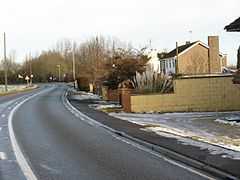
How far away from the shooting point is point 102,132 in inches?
724

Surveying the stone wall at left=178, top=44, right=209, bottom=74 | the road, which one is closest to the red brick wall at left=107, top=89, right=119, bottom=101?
the road

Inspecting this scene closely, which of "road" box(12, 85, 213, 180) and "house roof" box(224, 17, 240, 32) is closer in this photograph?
"road" box(12, 85, 213, 180)

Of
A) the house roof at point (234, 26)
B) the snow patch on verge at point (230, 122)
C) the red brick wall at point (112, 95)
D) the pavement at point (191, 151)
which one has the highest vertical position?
the house roof at point (234, 26)

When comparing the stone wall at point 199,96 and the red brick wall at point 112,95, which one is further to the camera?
the red brick wall at point 112,95

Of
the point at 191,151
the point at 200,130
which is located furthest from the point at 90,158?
the point at 200,130

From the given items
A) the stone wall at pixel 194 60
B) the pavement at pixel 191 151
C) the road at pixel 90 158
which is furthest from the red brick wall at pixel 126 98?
the stone wall at pixel 194 60

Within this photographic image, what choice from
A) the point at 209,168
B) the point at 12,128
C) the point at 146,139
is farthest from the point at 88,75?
the point at 209,168

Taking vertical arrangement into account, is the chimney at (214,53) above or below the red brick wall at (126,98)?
above

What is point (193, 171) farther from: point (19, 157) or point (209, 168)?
point (19, 157)

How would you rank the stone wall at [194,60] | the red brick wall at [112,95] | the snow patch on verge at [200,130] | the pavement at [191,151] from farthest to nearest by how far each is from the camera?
the stone wall at [194,60] → the red brick wall at [112,95] → the snow patch on verge at [200,130] → the pavement at [191,151]

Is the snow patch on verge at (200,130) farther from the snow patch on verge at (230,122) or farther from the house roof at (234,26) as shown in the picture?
the house roof at (234,26)

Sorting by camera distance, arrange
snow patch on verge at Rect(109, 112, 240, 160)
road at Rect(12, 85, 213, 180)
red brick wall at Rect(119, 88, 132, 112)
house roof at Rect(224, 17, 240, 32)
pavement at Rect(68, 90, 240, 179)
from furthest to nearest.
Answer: red brick wall at Rect(119, 88, 132, 112), house roof at Rect(224, 17, 240, 32), snow patch on verge at Rect(109, 112, 240, 160), pavement at Rect(68, 90, 240, 179), road at Rect(12, 85, 213, 180)

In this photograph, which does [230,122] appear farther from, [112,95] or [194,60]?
[194,60]

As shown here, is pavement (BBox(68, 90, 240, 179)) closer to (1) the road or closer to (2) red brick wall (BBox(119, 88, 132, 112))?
(1) the road
